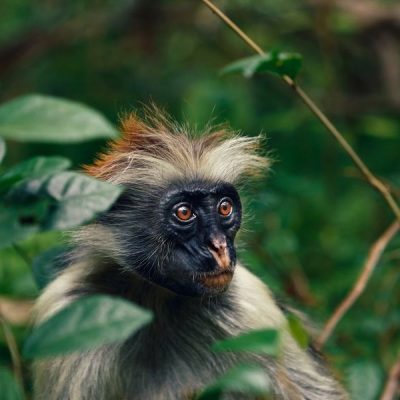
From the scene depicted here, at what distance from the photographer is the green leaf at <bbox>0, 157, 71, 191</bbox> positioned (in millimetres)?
2352

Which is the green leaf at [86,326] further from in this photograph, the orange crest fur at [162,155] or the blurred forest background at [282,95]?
the blurred forest background at [282,95]

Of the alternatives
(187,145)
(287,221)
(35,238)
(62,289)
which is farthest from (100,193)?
(287,221)

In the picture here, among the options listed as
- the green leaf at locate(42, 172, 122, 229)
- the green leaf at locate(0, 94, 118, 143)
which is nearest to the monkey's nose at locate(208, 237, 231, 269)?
the green leaf at locate(42, 172, 122, 229)

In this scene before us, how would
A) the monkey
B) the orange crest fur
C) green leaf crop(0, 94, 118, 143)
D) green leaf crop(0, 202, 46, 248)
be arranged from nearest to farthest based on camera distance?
green leaf crop(0, 94, 118, 143) < green leaf crop(0, 202, 46, 248) < the monkey < the orange crest fur

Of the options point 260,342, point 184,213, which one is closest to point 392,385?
point 184,213

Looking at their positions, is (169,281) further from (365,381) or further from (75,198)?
(75,198)

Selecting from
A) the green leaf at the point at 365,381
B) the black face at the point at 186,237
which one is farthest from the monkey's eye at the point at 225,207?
the green leaf at the point at 365,381

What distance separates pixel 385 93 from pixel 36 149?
3234 millimetres

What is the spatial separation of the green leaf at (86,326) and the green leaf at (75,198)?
0.30m

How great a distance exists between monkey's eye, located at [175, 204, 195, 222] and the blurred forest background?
1.15 meters

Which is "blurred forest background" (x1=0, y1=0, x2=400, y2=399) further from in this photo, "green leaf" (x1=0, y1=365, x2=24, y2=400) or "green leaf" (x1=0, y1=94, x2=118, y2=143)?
"green leaf" (x1=0, y1=94, x2=118, y2=143)

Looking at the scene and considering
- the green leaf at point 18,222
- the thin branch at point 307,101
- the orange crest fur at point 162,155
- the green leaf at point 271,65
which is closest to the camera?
the green leaf at point 18,222

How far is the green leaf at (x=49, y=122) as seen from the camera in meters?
2.11

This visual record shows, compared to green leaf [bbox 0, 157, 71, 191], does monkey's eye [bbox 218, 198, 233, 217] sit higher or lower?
higher
